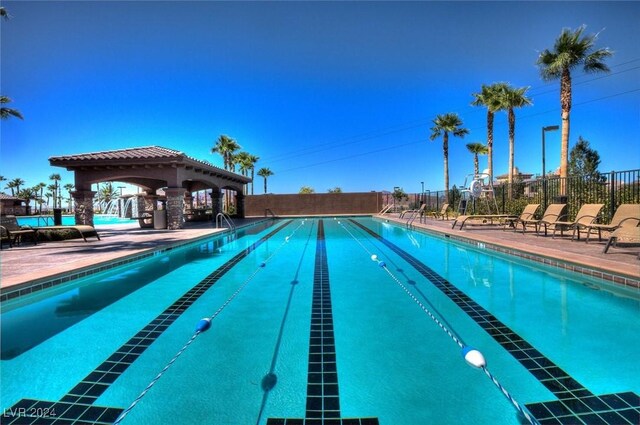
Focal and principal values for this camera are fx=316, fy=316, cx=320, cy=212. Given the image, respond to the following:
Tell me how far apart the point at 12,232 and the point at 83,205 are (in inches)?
202

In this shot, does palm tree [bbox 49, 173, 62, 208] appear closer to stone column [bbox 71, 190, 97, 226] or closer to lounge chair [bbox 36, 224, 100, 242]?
stone column [bbox 71, 190, 97, 226]

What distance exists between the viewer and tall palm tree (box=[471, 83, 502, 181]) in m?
18.6

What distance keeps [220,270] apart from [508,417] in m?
5.70

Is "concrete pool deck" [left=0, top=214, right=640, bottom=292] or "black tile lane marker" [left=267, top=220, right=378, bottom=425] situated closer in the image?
"black tile lane marker" [left=267, top=220, right=378, bottom=425]

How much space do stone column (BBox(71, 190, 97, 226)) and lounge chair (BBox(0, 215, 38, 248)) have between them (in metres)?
4.20

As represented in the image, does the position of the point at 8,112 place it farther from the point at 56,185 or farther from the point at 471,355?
the point at 56,185

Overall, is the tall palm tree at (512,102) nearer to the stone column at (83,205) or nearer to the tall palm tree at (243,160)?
the stone column at (83,205)

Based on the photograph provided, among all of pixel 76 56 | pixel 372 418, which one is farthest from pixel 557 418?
pixel 76 56

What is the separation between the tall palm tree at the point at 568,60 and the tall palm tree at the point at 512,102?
4.40 m

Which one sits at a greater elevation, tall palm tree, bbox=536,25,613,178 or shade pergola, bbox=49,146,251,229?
tall palm tree, bbox=536,25,613,178

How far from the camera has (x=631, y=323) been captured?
3441 millimetres

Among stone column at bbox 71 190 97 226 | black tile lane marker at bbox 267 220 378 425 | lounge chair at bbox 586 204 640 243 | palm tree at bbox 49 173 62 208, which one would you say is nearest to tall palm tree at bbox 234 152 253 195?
stone column at bbox 71 190 97 226

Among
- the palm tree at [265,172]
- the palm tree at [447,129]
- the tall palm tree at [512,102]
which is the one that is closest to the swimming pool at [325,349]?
the tall palm tree at [512,102]

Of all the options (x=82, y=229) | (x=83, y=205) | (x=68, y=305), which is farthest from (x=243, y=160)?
(x=68, y=305)
